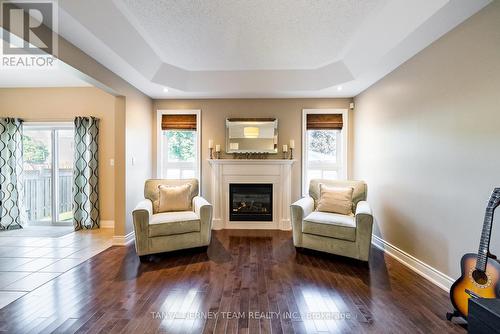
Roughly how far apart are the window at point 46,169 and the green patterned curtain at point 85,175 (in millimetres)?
412

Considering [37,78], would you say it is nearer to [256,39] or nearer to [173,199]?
[173,199]

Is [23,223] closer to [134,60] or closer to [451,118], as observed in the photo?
[134,60]

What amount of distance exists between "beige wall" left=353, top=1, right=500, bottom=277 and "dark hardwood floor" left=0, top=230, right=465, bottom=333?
510 mm

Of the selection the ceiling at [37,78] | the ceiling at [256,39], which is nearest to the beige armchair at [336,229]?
the ceiling at [256,39]

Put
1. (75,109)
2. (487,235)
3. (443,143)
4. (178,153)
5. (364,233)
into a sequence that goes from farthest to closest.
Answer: (178,153) → (75,109) → (364,233) → (443,143) → (487,235)

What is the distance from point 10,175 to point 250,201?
14.6 ft

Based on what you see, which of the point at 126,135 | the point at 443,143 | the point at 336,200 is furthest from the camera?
the point at 126,135

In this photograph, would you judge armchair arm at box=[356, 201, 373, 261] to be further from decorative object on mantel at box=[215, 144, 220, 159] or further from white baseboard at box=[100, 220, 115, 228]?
white baseboard at box=[100, 220, 115, 228]

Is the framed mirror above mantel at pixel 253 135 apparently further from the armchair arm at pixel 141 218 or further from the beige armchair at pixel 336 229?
the armchair arm at pixel 141 218

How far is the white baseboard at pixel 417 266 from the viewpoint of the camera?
6.93 feet

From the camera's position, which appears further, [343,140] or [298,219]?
[343,140]

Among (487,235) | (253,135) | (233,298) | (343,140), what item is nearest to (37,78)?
(253,135)

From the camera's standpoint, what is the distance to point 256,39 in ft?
8.82

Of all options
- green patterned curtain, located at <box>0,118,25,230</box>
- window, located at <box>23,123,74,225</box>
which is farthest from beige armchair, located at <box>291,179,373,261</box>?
green patterned curtain, located at <box>0,118,25,230</box>
